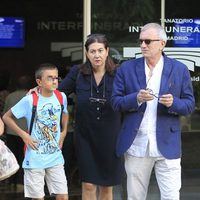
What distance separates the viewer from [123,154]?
4.55 metres

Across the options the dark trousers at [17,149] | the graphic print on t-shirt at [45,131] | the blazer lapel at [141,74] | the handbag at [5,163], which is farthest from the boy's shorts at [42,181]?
the dark trousers at [17,149]

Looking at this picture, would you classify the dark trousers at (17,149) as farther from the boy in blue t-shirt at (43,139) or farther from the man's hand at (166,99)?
the man's hand at (166,99)

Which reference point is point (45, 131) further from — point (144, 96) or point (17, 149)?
point (17, 149)

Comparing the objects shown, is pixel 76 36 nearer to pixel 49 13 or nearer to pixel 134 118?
pixel 49 13

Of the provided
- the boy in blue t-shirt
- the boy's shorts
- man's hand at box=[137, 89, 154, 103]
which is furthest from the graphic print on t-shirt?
man's hand at box=[137, 89, 154, 103]

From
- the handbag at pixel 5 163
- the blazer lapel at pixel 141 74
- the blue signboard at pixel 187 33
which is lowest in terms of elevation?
the handbag at pixel 5 163

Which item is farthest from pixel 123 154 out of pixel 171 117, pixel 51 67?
pixel 51 67

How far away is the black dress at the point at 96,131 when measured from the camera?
16.8ft

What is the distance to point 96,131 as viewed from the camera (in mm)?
5152

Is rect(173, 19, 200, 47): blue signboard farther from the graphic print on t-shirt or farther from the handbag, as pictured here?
the handbag

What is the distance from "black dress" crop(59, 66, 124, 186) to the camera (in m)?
5.13

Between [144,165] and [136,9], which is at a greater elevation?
[136,9]

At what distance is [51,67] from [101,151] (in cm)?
90

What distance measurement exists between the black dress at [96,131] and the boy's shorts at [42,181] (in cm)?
31
